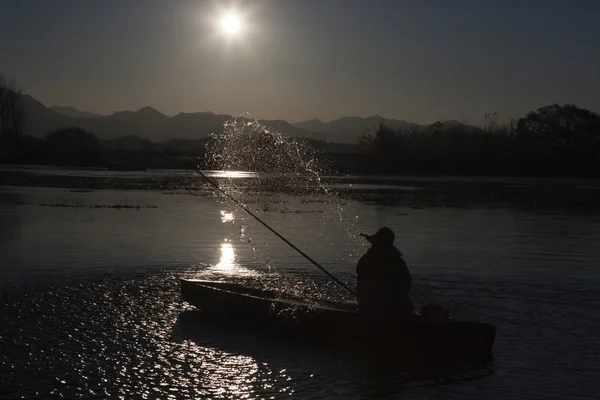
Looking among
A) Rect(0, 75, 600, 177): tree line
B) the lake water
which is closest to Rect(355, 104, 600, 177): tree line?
Rect(0, 75, 600, 177): tree line

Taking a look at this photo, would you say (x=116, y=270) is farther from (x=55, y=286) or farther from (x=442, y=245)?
(x=442, y=245)

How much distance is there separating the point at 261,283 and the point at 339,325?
642 centimetres

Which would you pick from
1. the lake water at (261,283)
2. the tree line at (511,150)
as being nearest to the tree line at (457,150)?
the tree line at (511,150)

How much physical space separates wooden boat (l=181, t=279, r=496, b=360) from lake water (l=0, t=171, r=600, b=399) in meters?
0.49

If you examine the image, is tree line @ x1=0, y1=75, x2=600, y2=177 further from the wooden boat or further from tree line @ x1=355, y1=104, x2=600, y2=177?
the wooden boat

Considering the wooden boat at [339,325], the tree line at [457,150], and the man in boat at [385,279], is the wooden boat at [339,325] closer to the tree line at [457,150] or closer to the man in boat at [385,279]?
the man in boat at [385,279]

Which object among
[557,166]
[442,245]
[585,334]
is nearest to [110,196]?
[442,245]

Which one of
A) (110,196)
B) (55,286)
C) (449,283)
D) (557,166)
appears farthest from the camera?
(557,166)

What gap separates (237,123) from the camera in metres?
30.2

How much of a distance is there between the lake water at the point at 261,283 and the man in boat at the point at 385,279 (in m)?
1.24

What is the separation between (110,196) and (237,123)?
2914cm

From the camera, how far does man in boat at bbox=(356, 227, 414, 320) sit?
14.4 meters

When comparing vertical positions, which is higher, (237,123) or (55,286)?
(237,123)

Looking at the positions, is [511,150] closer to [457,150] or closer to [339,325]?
[457,150]
